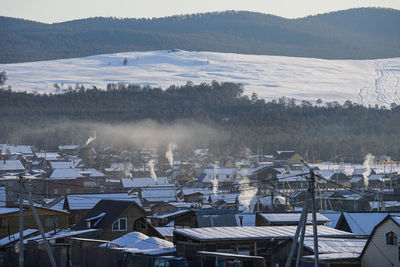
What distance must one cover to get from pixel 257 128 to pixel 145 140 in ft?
59.4

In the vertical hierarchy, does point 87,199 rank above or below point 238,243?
below

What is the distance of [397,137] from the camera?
11931cm

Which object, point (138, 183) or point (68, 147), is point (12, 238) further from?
point (68, 147)

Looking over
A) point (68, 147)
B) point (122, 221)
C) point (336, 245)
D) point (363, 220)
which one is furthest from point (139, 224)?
point (68, 147)

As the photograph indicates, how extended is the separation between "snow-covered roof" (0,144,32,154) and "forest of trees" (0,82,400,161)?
9779mm

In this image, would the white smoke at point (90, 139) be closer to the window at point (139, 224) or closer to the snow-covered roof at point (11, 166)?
the snow-covered roof at point (11, 166)

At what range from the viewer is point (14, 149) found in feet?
370

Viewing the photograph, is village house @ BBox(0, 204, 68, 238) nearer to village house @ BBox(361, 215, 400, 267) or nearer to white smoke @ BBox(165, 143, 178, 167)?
village house @ BBox(361, 215, 400, 267)

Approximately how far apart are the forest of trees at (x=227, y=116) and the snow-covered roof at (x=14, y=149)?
32.1ft

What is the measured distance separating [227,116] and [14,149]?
1874 inches

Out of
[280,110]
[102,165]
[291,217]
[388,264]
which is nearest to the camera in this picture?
[388,264]

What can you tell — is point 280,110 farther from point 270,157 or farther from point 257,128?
point 270,157

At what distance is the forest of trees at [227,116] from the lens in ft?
372

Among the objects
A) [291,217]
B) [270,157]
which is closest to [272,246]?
[291,217]
